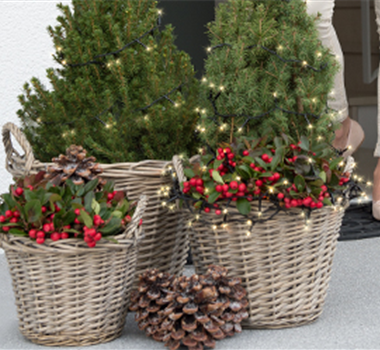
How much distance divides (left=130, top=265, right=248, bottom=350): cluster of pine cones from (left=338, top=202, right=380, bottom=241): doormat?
122cm

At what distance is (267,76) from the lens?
159 centimetres

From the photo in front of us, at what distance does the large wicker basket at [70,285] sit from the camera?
4.47 ft

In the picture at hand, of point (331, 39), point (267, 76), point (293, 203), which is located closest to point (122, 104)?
point (267, 76)

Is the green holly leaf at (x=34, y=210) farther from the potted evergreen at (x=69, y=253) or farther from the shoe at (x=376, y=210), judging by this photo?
the shoe at (x=376, y=210)

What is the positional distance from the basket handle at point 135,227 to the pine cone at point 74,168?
0.13 m

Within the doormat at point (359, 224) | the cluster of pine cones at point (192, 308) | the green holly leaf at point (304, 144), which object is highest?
the green holly leaf at point (304, 144)

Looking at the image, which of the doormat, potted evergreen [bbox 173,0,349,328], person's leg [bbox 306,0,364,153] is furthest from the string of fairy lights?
the doormat

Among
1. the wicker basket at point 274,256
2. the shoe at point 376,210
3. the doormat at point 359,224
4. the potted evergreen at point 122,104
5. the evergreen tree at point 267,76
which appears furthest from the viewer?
the shoe at point 376,210

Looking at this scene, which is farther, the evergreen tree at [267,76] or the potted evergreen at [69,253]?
the evergreen tree at [267,76]

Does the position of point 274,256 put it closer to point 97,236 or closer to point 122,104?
point 97,236

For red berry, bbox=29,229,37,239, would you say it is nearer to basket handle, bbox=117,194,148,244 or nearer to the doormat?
basket handle, bbox=117,194,148,244

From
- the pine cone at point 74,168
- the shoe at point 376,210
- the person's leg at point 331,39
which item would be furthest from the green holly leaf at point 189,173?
the shoe at point 376,210

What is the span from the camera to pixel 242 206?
53.5 inches

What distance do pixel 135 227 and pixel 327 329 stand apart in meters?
0.59
